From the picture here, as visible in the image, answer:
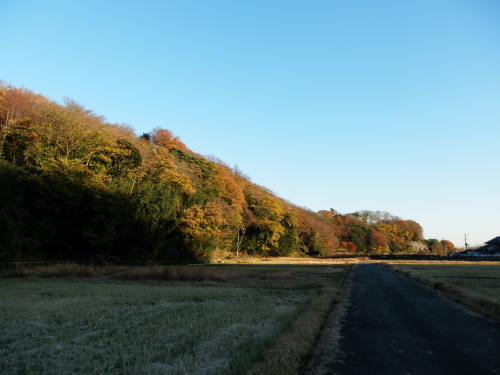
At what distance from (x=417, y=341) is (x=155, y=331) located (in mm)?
6757

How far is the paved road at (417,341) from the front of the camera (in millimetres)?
6453

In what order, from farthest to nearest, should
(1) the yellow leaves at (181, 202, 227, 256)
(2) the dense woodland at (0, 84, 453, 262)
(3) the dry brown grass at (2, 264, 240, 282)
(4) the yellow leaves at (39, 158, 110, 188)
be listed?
(1) the yellow leaves at (181, 202, 227, 256) → (4) the yellow leaves at (39, 158, 110, 188) → (2) the dense woodland at (0, 84, 453, 262) → (3) the dry brown grass at (2, 264, 240, 282)

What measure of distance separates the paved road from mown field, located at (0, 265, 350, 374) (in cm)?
100

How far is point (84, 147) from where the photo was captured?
36.0 m

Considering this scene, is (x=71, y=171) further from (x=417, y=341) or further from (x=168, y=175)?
(x=417, y=341)

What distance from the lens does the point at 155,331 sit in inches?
368

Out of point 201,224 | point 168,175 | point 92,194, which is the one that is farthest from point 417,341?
point 201,224

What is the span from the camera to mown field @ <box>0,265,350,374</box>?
6523mm

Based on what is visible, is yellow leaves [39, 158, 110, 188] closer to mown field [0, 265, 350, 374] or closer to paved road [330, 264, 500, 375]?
mown field [0, 265, 350, 374]

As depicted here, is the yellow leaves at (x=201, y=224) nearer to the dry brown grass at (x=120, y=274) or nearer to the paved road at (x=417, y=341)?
the dry brown grass at (x=120, y=274)

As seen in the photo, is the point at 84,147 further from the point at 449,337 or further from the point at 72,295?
the point at 449,337

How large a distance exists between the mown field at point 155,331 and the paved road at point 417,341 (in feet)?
3.27

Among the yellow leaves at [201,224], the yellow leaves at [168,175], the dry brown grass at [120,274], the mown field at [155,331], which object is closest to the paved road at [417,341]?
the mown field at [155,331]

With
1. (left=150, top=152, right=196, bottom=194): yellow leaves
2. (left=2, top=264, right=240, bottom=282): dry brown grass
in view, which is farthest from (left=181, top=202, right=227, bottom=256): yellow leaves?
(left=2, top=264, right=240, bottom=282): dry brown grass
